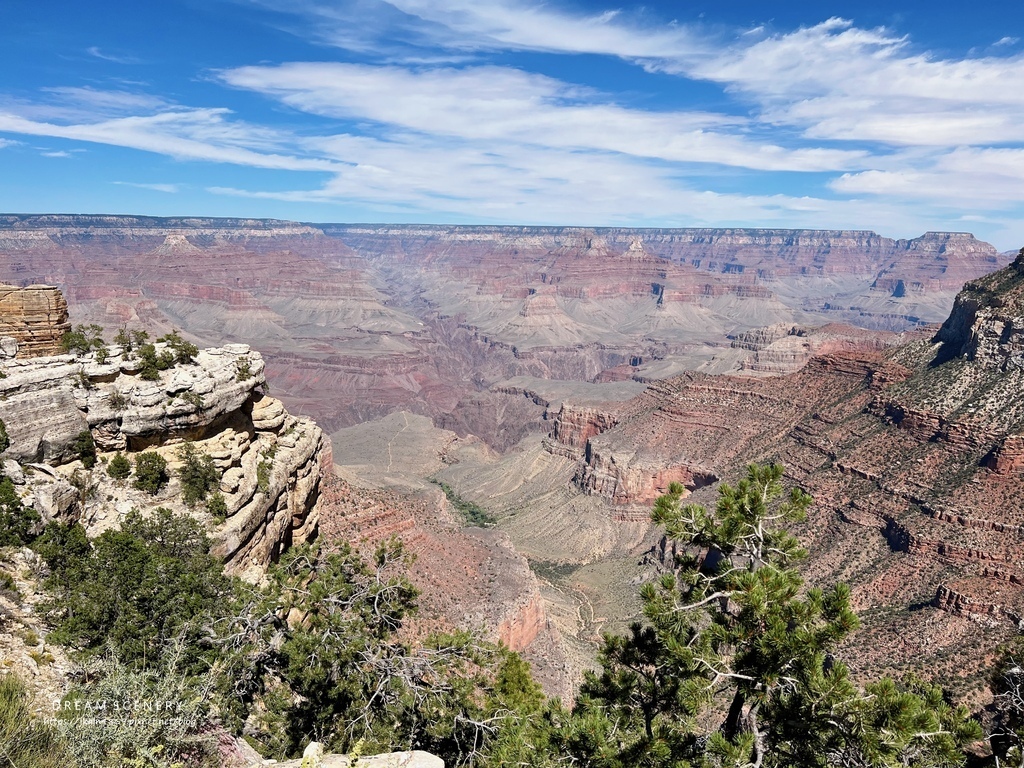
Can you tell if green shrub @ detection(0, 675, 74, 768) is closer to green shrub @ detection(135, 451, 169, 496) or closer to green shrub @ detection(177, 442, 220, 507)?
green shrub @ detection(177, 442, 220, 507)

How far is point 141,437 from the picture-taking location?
1009 inches

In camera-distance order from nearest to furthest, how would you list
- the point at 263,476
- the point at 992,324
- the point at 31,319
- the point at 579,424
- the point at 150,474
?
the point at 150,474 < the point at 31,319 < the point at 263,476 < the point at 992,324 < the point at 579,424

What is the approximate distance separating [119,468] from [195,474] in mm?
2674

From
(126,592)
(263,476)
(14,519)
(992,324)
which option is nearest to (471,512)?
(992,324)

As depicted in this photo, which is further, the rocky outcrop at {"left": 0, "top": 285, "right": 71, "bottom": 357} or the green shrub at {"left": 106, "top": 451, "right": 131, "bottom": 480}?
the rocky outcrop at {"left": 0, "top": 285, "right": 71, "bottom": 357}

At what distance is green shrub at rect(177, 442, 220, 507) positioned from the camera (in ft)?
80.4

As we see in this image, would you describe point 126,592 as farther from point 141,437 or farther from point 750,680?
point 750,680

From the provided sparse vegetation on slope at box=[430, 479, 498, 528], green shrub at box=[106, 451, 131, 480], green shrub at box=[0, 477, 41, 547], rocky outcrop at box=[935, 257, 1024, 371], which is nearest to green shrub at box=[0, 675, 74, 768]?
green shrub at box=[0, 477, 41, 547]

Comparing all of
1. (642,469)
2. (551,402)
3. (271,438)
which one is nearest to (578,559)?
(642,469)

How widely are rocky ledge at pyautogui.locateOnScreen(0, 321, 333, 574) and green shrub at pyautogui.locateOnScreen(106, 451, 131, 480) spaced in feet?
0.64

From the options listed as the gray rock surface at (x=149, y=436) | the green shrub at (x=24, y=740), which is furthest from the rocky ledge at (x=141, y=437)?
the green shrub at (x=24, y=740)

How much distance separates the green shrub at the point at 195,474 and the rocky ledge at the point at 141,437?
0.23 m

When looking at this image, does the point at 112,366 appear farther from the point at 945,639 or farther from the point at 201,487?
the point at 945,639

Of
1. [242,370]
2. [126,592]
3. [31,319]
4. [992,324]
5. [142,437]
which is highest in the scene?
[31,319]
